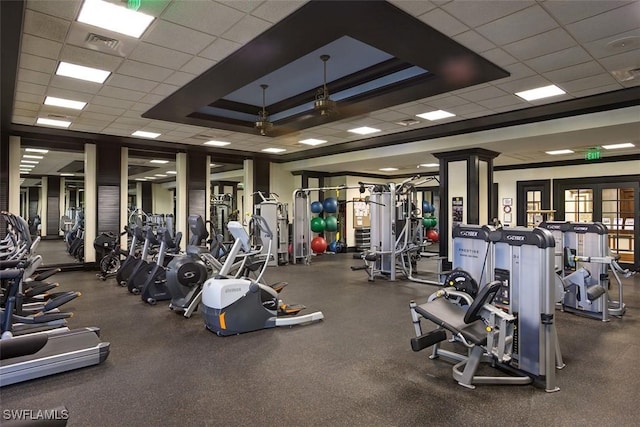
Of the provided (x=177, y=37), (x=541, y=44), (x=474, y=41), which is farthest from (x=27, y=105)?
(x=541, y=44)

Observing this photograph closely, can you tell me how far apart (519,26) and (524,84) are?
1755 millimetres

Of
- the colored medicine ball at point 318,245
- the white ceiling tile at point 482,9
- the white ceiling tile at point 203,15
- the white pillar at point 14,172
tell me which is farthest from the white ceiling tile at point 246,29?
the colored medicine ball at point 318,245

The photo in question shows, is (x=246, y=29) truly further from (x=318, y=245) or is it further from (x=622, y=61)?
(x=318, y=245)

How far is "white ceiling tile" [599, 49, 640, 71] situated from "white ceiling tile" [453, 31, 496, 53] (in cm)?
139

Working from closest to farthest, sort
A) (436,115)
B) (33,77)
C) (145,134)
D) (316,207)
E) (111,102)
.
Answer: (33,77) → (111,102) → (436,115) → (145,134) → (316,207)

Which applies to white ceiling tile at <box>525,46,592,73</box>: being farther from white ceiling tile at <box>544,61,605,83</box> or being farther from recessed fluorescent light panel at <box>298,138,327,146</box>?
recessed fluorescent light panel at <box>298,138,327,146</box>

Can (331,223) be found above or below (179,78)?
below

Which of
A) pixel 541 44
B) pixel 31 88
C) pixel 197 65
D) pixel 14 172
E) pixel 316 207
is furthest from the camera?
pixel 316 207

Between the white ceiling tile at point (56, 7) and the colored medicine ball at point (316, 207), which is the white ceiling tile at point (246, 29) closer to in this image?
the white ceiling tile at point (56, 7)

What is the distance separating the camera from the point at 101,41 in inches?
149

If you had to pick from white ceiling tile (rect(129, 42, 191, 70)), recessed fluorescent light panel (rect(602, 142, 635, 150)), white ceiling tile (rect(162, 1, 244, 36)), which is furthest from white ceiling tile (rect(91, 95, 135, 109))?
recessed fluorescent light panel (rect(602, 142, 635, 150))

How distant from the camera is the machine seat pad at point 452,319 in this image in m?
2.90

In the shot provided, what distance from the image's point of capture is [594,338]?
4.07 metres

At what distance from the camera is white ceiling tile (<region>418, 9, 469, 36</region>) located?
327cm
